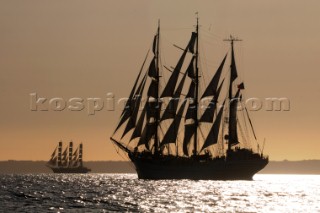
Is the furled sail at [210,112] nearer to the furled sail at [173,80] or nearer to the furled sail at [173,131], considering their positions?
the furled sail at [173,131]

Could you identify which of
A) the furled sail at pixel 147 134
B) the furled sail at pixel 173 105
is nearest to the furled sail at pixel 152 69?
the furled sail at pixel 173 105

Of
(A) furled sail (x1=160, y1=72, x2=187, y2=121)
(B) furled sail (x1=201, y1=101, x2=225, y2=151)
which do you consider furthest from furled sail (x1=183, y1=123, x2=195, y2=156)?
(A) furled sail (x1=160, y1=72, x2=187, y2=121)

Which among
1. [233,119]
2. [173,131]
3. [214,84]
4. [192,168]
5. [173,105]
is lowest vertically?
[192,168]

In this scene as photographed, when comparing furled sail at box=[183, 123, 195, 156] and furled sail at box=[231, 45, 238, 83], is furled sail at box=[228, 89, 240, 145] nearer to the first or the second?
furled sail at box=[231, 45, 238, 83]

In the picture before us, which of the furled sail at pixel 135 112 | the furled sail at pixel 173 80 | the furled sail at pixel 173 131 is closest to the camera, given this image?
the furled sail at pixel 135 112

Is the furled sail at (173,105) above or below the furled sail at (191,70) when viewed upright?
below

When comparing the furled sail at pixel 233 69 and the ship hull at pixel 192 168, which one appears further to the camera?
the furled sail at pixel 233 69

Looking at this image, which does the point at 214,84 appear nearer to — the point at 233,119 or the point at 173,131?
the point at 233,119

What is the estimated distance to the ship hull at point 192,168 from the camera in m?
127

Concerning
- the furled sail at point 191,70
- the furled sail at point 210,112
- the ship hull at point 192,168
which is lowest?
the ship hull at point 192,168

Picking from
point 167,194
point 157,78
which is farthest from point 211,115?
point 167,194

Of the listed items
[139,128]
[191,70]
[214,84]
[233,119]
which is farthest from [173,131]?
[233,119]

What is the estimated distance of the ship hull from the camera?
415 ft

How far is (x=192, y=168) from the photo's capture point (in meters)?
127
